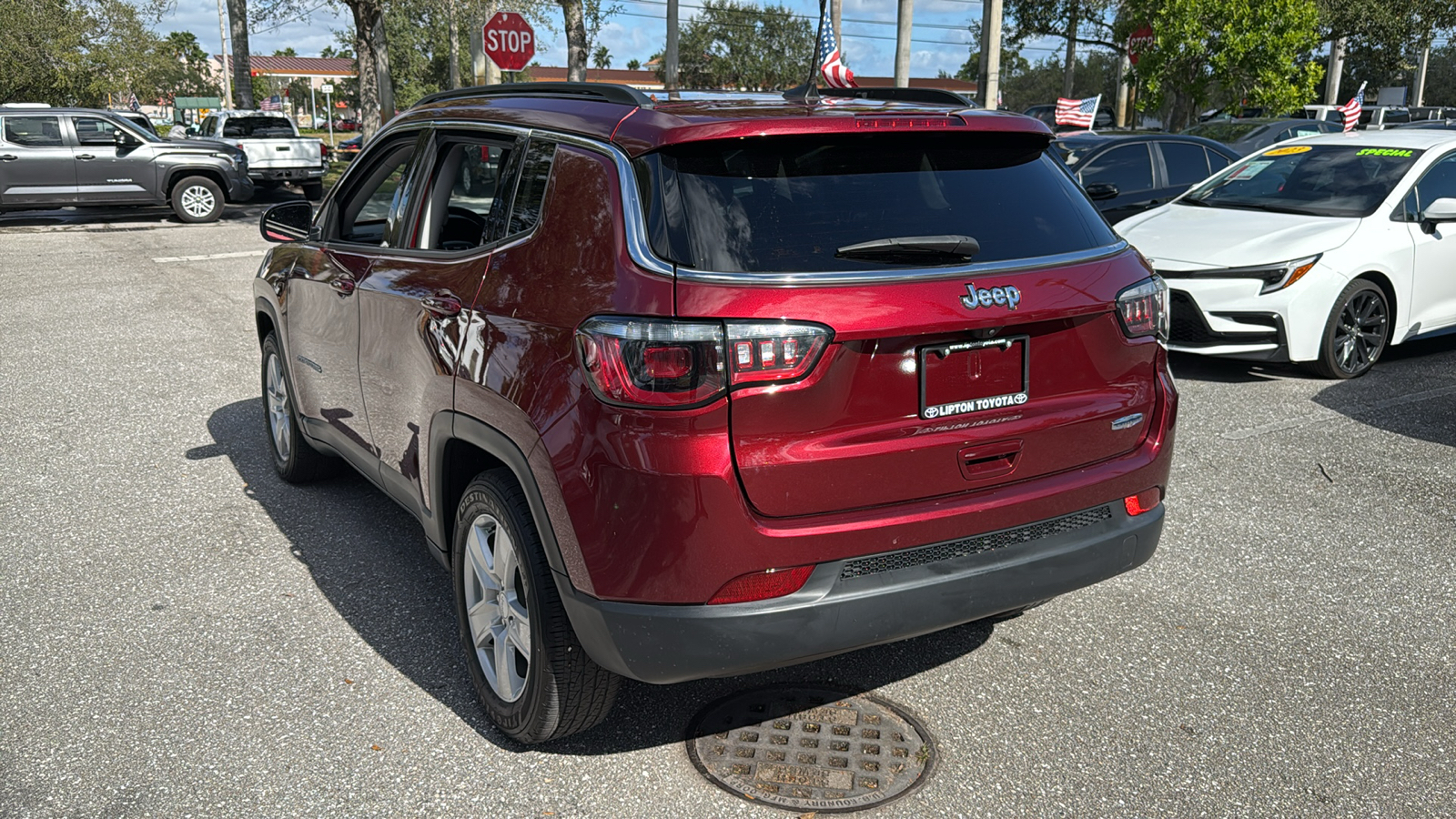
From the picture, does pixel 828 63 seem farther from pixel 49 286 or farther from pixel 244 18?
A: pixel 244 18

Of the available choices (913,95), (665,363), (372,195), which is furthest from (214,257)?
(665,363)

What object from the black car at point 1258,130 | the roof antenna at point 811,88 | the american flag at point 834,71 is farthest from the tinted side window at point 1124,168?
the roof antenna at point 811,88

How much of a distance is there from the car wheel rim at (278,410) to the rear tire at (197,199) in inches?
593

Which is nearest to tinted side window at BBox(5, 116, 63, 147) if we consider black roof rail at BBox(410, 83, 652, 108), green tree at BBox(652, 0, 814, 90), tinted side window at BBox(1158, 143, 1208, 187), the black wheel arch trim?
tinted side window at BBox(1158, 143, 1208, 187)

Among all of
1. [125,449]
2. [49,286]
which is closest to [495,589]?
[125,449]

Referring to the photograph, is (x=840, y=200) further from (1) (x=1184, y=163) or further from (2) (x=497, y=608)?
(1) (x=1184, y=163)

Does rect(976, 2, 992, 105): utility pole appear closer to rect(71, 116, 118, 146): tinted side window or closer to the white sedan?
the white sedan

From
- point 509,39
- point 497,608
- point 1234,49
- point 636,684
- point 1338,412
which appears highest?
point 1234,49

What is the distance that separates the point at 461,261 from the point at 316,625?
59.7 inches

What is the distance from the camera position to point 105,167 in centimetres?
1831

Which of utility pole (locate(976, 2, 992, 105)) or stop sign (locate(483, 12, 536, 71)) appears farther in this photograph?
utility pole (locate(976, 2, 992, 105))

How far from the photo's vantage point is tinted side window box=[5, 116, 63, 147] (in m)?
17.9

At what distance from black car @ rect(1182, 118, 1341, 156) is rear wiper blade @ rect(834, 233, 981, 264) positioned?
17948mm

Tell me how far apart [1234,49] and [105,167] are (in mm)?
20970
